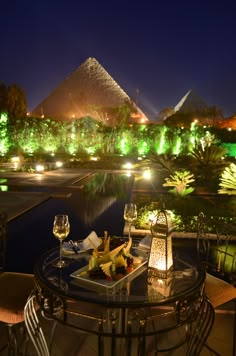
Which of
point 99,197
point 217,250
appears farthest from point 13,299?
point 99,197

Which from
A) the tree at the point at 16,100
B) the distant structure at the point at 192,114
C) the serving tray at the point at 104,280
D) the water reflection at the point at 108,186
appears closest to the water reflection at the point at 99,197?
the water reflection at the point at 108,186

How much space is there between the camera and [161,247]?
1997 millimetres

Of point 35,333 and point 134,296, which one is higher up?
point 134,296

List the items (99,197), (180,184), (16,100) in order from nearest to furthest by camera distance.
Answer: (180,184), (99,197), (16,100)

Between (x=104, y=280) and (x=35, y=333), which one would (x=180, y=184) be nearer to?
(x=104, y=280)

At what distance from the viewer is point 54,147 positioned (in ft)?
69.7

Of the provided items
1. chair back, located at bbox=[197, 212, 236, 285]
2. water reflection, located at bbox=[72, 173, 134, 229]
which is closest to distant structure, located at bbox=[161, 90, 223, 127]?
water reflection, located at bbox=[72, 173, 134, 229]

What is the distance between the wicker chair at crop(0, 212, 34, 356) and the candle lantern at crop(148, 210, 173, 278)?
85cm

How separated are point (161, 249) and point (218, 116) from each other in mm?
50336

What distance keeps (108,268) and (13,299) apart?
2.58ft

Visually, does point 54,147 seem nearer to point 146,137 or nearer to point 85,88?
point 146,137

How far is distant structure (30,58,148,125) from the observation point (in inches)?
2100

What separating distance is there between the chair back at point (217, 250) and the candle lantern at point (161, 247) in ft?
2.23

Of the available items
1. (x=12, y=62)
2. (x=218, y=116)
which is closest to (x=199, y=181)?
(x=218, y=116)
